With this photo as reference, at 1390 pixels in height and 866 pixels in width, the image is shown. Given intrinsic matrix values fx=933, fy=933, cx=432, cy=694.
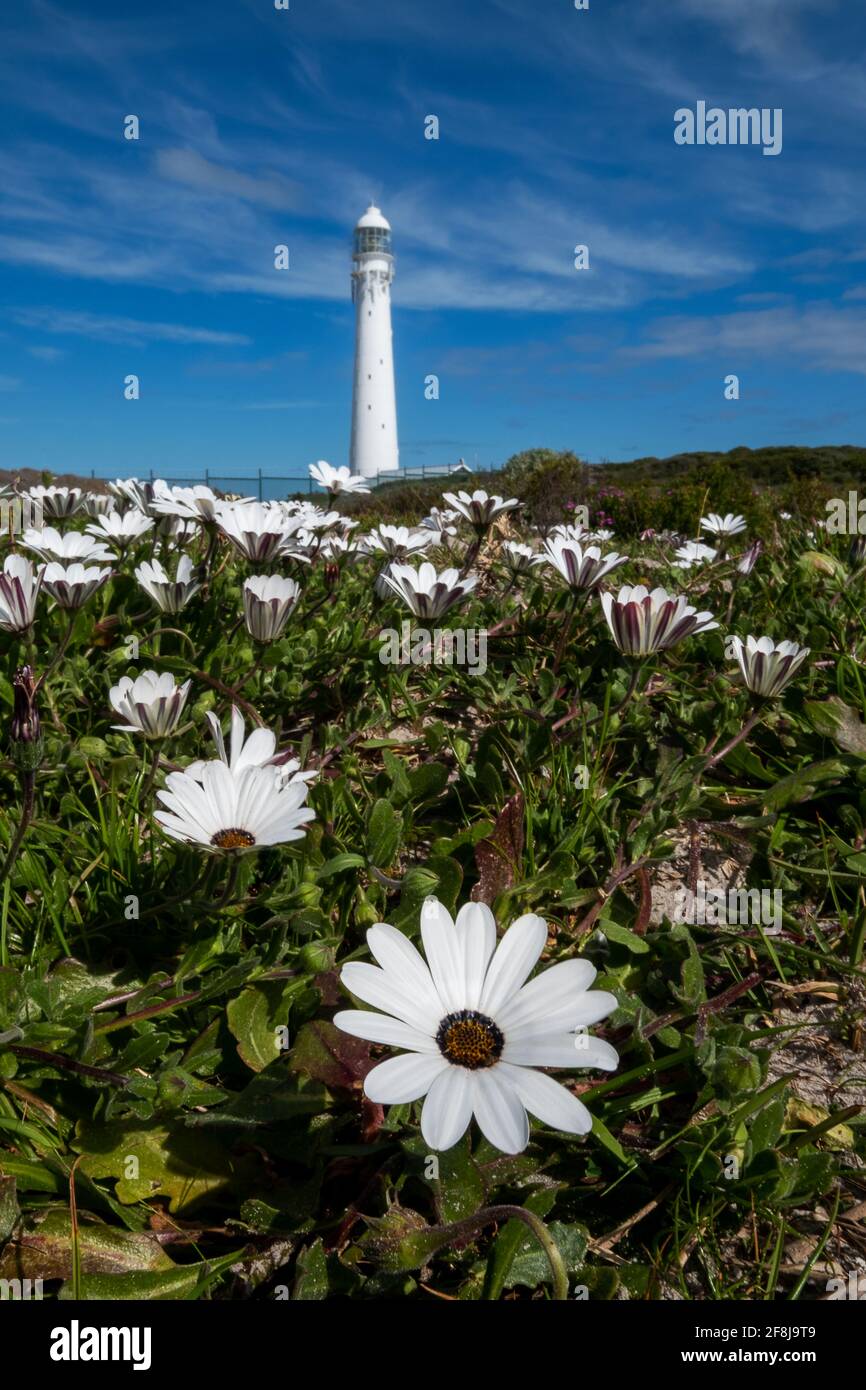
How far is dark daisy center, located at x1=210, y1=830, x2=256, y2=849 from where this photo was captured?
68.2 inches

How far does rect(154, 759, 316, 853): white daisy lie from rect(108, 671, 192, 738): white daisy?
1.30 ft

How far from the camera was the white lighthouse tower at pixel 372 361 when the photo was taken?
51.8m

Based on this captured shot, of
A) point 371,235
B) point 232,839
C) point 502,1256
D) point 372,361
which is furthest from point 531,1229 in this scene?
point 371,235

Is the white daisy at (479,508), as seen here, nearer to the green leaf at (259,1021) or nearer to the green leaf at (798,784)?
the green leaf at (798,784)

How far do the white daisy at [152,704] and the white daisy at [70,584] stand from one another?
1.67ft

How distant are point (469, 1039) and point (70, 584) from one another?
1.87m

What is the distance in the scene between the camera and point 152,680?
229 cm

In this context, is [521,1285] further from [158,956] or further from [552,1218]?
[158,956]

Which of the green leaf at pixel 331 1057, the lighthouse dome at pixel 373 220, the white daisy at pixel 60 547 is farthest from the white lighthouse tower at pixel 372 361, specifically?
the green leaf at pixel 331 1057

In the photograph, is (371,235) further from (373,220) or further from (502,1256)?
(502,1256)

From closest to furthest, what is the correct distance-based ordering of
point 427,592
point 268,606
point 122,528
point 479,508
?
point 268,606, point 427,592, point 479,508, point 122,528

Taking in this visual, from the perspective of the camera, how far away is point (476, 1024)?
1.38m

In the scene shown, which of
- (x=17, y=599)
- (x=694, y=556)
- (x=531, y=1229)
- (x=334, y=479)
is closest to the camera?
(x=531, y=1229)
